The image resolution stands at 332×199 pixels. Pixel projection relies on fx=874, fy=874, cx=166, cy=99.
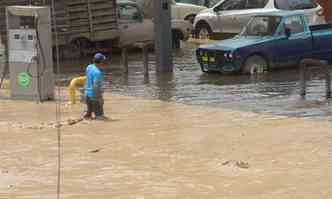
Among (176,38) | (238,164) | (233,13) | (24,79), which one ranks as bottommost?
(238,164)

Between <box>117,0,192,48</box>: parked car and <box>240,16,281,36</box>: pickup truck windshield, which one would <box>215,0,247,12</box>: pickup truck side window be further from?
<box>240,16,281,36</box>: pickup truck windshield

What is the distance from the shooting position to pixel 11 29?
57.2 feet

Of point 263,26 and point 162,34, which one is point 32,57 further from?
point 263,26

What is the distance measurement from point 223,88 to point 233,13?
37.6 ft

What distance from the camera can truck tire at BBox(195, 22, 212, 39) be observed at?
30.4 m

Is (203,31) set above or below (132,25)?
below

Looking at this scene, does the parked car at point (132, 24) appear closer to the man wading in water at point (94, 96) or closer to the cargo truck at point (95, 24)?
the cargo truck at point (95, 24)

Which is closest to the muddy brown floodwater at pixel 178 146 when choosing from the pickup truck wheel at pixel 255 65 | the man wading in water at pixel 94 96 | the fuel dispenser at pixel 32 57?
the man wading in water at pixel 94 96

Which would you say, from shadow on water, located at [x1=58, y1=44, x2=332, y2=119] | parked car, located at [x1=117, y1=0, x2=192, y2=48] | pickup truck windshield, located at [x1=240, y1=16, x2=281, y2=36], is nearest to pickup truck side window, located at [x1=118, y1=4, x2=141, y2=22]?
parked car, located at [x1=117, y1=0, x2=192, y2=48]

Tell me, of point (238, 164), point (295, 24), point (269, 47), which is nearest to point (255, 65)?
point (269, 47)

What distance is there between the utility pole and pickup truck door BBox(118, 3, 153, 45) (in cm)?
439

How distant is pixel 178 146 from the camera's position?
11.4 m

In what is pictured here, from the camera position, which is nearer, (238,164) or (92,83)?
(238,164)

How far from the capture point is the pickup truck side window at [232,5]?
29109 mm
